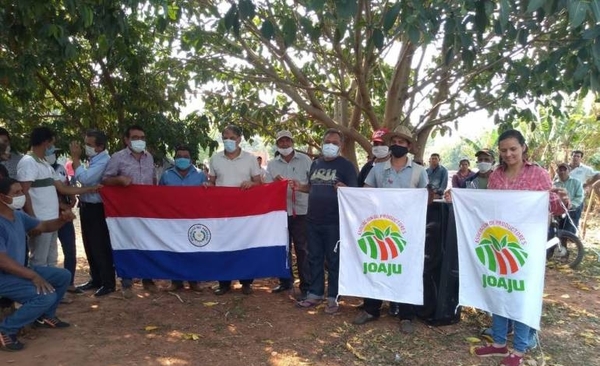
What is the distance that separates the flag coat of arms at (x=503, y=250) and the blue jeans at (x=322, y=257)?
125 centimetres

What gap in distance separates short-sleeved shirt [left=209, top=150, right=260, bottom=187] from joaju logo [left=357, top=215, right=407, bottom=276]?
1.52 m

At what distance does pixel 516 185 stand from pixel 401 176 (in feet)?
3.40

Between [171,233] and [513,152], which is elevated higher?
[513,152]

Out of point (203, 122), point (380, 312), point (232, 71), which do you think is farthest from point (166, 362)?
point (232, 71)

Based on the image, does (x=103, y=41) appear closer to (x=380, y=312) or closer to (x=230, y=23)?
(x=230, y=23)

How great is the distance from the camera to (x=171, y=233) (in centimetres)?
528

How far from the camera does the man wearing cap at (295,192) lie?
5.32 meters

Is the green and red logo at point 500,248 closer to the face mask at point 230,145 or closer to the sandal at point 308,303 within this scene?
the sandal at point 308,303

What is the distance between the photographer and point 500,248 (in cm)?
381

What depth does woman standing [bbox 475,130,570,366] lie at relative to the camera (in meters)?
3.73

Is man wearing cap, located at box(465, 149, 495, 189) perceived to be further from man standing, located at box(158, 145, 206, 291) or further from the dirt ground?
man standing, located at box(158, 145, 206, 291)

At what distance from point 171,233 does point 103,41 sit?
208cm

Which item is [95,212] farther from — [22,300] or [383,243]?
[383,243]

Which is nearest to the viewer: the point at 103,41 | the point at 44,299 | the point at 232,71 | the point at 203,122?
the point at 44,299
